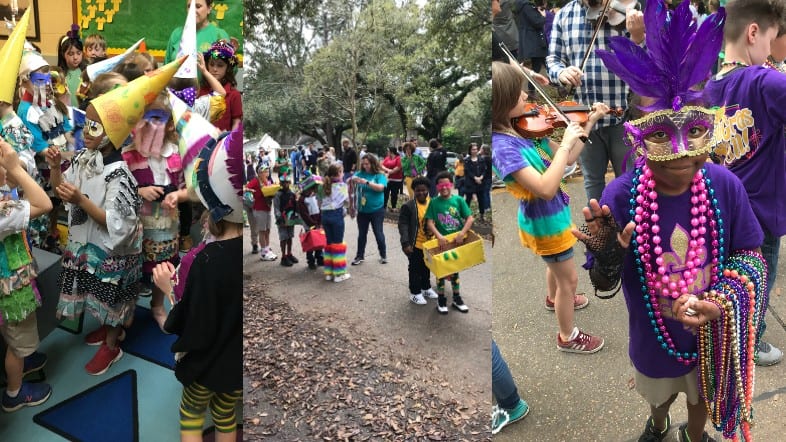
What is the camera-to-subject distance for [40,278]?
7.24 ft

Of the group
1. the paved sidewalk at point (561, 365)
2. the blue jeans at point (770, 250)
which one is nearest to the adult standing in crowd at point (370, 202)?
the paved sidewalk at point (561, 365)

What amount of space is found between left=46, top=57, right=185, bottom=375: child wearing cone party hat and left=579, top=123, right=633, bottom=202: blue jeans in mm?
1602

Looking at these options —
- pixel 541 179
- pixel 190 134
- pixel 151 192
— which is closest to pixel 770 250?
pixel 541 179

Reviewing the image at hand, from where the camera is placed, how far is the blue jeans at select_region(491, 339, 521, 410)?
4.64 ft

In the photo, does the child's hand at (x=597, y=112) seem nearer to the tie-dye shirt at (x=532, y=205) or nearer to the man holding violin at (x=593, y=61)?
the man holding violin at (x=593, y=61)

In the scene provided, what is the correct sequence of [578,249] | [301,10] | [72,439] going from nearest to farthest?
[301,10], [578,249], [72,439]

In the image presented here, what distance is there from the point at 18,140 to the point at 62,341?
0.88 metres

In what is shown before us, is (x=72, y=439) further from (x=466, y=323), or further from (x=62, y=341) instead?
(x=466, y=323)

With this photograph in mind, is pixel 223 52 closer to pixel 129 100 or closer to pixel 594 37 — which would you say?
pixel 129 100

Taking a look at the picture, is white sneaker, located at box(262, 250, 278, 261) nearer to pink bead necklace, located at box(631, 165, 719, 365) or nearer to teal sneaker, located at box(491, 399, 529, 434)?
teal sneaker, located at box(491, 399, 529, 434)

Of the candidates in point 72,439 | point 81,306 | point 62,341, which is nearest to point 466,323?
point 72,439

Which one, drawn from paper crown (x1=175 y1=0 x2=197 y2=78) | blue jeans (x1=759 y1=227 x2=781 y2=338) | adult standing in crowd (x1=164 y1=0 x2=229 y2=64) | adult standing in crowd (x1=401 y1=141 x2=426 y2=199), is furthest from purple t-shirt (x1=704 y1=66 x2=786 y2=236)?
adult standing in crowd (x1=164 y1=0 x2=229 y2=64)

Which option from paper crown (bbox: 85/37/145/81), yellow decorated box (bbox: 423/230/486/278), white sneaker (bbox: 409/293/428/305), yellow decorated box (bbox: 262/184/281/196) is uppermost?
paper crown (bbox: 85/37/145/81)

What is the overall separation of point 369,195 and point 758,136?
137 cm
